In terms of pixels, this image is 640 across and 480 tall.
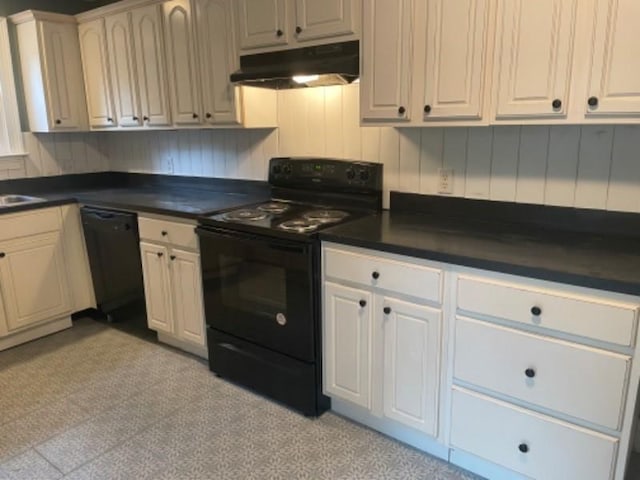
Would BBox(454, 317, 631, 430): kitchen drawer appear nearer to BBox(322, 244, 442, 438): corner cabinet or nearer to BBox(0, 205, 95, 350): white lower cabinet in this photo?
BBox(322, 244, 442, 438): corner cabinet

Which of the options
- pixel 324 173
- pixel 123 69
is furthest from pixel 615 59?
pixel 123 69

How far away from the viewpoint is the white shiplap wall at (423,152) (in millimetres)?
1949

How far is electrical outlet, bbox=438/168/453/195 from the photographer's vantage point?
235 cm

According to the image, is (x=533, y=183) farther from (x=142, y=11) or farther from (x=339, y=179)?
(x=142, y=11)

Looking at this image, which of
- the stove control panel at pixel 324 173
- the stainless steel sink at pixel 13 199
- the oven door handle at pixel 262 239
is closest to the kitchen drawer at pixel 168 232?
the oven door handle at pixel 262 239

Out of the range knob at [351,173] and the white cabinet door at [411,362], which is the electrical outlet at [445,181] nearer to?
the range knob at [351,173]

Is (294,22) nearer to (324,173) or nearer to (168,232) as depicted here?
(324,173)

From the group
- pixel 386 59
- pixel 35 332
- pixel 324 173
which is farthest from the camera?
pixel 35 332

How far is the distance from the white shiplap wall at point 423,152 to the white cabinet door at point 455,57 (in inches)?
13.1

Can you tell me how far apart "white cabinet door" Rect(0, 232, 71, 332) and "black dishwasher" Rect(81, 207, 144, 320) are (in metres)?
0.21

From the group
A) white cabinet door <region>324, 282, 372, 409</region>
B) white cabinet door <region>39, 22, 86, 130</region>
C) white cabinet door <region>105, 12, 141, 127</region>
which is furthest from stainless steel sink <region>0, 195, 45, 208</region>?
white cabinet door <region>324, 282, 372, 409</region>

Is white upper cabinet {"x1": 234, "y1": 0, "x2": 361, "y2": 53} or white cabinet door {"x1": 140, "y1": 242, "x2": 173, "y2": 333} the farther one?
white cabinet door {"x1": 140, "y1": 242, "x2": 173, "y2": 333}

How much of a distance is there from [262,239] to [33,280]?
191cm

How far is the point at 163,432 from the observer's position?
227 centimetres
